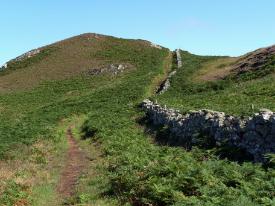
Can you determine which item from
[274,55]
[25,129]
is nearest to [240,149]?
[25,129]

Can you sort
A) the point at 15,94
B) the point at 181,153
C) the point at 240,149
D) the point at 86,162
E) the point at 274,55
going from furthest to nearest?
the point at 15,94
the point at 274,55
the point at 86,162
the point at 181,153
the point at 240,149

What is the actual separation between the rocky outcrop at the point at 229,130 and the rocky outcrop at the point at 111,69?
182 feet

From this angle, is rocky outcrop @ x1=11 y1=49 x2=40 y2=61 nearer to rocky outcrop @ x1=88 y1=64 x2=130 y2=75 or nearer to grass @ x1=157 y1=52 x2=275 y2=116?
rocky outcrop @ x1=88 y1=64 x2=130 y2=75

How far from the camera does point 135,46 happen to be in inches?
4323

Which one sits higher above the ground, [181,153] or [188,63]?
[188,63]

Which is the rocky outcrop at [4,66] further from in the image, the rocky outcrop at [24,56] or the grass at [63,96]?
the grass at [63,96]

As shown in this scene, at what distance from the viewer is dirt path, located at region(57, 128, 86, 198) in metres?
22.5

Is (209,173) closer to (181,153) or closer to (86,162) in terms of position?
(181,153)

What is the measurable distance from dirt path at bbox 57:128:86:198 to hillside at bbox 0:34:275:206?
0.06 metres

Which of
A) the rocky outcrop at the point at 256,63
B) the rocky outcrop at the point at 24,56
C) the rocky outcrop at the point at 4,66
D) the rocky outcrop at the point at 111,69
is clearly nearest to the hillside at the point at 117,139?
the rocky outcrop at the point at 111,69

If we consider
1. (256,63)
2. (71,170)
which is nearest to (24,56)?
(256,63)

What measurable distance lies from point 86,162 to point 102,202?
10211mm

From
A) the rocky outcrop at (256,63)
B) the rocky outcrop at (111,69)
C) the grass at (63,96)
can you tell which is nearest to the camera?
the grass at (63,96)

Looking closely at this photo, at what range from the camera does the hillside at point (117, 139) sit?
17078 mm
